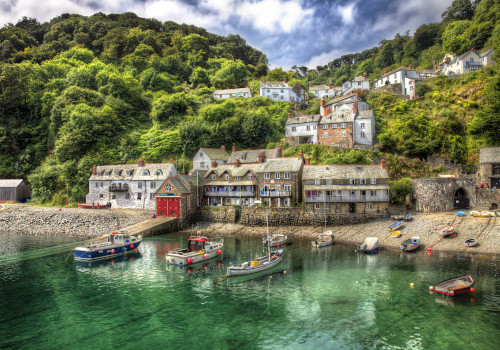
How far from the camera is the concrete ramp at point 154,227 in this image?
44.7 m

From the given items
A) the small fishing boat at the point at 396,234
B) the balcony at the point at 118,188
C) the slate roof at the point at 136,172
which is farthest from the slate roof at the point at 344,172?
the balcony at the point at 118,188

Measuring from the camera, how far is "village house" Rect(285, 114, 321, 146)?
65.6 m

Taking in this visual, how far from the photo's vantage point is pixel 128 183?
56.9 meters

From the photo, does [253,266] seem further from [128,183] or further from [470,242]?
[128,183]

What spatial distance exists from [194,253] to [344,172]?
2618 cm

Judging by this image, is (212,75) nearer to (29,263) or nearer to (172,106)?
(172,106)

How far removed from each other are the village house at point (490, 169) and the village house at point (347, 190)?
42.7 feet

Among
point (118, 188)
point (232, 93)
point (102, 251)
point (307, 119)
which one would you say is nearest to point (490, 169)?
point (307, 119)

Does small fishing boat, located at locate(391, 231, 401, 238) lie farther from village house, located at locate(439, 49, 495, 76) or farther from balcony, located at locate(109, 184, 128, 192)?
village house, located at locate(439, 49, 495, 76)

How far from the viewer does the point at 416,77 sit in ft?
254

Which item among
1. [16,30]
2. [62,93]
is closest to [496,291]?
[62,93]

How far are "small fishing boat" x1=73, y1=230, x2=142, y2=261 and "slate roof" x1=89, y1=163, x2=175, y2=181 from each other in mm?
17186

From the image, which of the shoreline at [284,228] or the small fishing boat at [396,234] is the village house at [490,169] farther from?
the small fishing boat at [396,234]

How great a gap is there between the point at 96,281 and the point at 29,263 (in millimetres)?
10129
